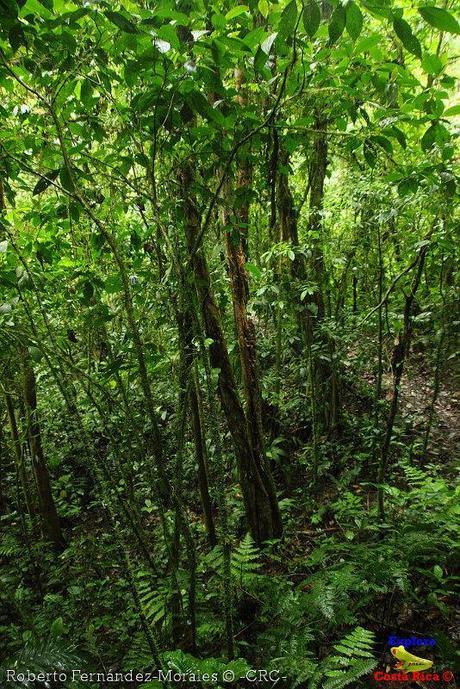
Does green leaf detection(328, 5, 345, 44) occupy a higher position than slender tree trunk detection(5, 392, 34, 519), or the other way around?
green leaf detection(328, 5, 345, 44)

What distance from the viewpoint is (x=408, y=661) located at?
86.0 inches

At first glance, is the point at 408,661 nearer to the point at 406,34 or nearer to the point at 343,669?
the point at 343,669

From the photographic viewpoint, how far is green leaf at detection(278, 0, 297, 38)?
3.40 ft

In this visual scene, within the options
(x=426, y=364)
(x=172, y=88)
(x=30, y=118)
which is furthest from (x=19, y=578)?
(x=426, y=364)

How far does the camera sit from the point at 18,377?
419cm

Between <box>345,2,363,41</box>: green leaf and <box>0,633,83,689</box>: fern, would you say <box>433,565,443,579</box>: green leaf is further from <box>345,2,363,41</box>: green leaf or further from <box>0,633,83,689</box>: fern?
<box>345,2,363,41</box>: green leaf

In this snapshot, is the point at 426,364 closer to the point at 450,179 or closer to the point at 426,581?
the point at 426,581

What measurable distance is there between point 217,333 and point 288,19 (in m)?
2.05

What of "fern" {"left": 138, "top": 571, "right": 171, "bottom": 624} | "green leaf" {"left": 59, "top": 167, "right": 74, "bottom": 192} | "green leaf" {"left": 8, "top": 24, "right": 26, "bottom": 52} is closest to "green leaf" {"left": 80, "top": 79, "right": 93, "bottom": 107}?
"green leaf" {"left": 59, "top": 167, "right": 74, "bottom": 192}

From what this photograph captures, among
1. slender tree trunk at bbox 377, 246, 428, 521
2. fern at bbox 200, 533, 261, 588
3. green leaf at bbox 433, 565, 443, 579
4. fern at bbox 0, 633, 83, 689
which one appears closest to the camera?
fern at bbox 0, 633, 83, 689

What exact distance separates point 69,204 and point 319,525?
3.68m

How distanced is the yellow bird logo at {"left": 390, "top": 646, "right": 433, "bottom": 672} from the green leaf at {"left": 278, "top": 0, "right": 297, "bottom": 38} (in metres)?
2.88

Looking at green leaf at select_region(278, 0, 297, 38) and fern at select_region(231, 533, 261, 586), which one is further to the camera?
fern at select_region(231, 533, 261, 586)

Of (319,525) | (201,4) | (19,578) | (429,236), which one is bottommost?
(19,578)
